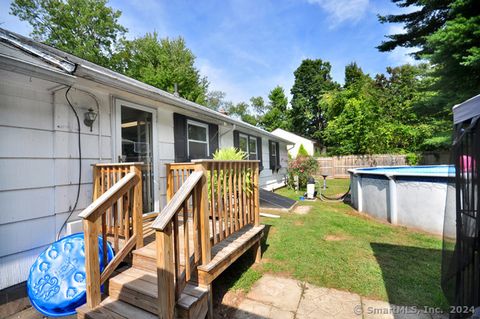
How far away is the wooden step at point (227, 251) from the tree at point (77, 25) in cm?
1968

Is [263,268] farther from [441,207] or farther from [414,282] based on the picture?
[441,207]

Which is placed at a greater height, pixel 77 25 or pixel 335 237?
pixel 77 25

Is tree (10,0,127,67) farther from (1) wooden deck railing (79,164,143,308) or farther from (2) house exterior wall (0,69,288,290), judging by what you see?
(1) wooden deck railing (79,164,143,308)

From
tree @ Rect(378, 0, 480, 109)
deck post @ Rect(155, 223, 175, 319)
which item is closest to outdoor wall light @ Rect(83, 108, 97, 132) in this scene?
deck post @ Rect(155, 223, 175, 319)

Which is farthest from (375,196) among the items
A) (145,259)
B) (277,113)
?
(277,113)

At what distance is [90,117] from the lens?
3.26 m

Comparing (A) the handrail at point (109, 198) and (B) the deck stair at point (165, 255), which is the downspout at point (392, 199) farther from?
(A) the handrail at point (109, 198)

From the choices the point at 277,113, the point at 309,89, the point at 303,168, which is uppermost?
the point at 309,89

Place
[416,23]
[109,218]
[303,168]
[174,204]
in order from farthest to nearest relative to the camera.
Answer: [416,23], [303,168], [109,218], [174,204]

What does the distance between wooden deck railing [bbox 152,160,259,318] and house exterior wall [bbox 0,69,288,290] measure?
1263mm

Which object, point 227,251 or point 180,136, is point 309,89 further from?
point 227,251

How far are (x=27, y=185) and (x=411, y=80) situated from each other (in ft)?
104

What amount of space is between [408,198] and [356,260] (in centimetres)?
Answer: 247

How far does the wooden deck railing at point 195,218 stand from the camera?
5.74ft
